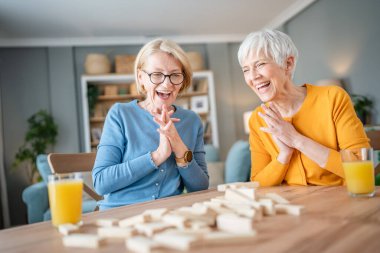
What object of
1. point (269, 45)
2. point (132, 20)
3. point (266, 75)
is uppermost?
point (132, 20)

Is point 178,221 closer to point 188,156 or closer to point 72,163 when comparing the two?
point 188,156

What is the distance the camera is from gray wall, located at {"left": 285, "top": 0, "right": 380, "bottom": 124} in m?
4.43

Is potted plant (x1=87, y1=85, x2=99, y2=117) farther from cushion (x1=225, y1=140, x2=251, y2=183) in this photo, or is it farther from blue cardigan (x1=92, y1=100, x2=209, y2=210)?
blue cardigan (x1=92, y1=100, x2=209, y2=210)

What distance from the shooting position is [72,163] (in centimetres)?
175

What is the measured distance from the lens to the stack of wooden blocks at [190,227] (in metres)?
0.61

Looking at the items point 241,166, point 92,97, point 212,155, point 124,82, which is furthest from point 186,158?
point 124,82

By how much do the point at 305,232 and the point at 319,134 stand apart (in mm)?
855

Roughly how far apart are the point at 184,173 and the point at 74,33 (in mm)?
5419

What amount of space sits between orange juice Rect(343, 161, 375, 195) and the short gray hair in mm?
592

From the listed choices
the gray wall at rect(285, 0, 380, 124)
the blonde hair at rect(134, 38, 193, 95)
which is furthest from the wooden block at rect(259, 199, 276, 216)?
the gray wall at rect(285, 0, 380, 124)

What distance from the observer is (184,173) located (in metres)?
1.46

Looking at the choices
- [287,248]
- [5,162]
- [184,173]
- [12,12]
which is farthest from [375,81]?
[5,162]

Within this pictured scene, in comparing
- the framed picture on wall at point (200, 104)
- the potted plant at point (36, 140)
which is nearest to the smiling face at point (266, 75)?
the potted plant at point (36, 140)

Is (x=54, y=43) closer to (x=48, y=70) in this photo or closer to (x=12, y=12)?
(x=48, y=70)
